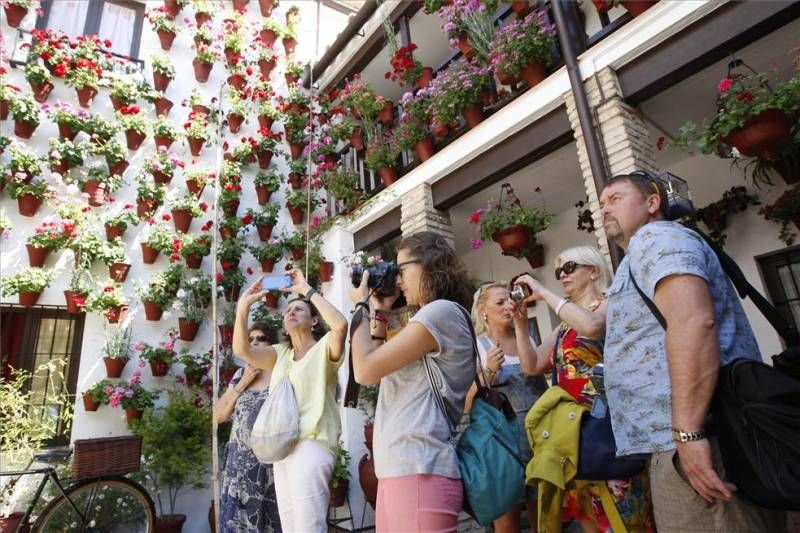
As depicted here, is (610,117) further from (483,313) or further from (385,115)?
(385,115)

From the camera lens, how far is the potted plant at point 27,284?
532cm

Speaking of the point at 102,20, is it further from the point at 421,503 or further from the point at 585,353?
the point at 421,503

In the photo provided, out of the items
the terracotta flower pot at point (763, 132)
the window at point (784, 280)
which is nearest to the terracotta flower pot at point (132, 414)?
the terracotta flower pot at point (763, 132)

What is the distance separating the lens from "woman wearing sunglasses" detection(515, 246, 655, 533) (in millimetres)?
1801

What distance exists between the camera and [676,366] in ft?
4.14

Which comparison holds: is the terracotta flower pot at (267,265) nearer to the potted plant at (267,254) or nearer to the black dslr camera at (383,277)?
the potted plant at (267,254)

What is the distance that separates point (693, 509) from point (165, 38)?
29.6ft

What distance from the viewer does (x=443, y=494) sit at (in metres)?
1.44

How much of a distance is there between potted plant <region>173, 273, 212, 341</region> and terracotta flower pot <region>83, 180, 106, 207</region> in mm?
1540

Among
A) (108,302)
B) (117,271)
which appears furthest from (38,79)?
(108,302)

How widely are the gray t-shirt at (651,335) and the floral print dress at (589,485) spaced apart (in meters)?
0.42

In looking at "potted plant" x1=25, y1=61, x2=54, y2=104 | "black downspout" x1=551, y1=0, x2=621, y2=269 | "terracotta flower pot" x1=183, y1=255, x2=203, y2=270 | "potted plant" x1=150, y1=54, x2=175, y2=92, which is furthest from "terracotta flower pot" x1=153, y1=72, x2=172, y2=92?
"black downspout" x1=551, y1=0, x2=621, y2=269

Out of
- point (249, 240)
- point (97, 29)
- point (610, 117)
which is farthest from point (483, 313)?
point (97, 29)

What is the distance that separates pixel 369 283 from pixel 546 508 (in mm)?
1151
